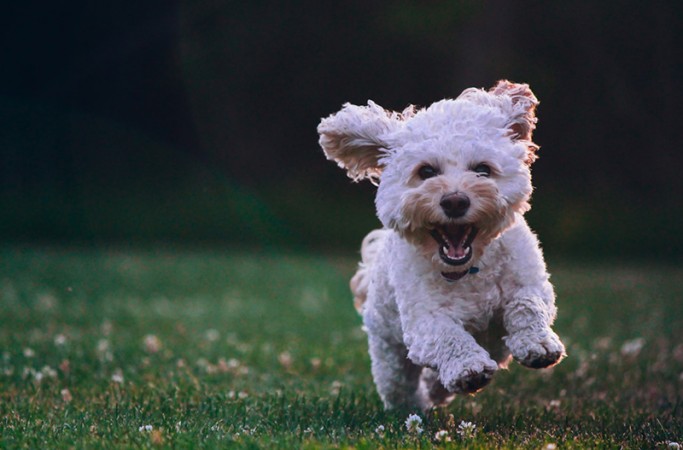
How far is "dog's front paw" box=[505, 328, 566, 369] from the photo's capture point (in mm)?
4129

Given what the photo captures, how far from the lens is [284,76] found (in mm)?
24109

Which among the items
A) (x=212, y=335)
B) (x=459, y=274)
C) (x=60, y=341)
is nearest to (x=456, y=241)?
(x=459, y=274)

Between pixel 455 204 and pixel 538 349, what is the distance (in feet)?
2.48

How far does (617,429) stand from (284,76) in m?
20.1

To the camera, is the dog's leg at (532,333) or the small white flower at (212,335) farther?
the small white flower at (212,335)

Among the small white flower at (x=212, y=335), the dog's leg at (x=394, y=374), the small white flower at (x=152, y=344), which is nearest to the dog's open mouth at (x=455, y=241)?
the dog's leg at (x=394, y=374)

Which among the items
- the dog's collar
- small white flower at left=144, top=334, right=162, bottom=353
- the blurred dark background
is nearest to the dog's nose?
the dog's collar

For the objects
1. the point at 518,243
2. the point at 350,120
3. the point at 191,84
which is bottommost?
the point at 518,243

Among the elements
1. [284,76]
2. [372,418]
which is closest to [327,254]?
[284,76]

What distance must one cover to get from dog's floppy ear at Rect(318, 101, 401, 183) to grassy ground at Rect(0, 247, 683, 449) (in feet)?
4.42

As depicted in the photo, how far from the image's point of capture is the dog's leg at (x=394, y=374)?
17.3 ft

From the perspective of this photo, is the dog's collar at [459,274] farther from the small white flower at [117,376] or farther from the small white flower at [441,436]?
the small white flower at [117,376]

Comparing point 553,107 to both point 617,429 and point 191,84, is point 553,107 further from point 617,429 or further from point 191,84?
point 617,429

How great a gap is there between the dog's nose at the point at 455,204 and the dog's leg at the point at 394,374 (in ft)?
4.33
